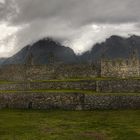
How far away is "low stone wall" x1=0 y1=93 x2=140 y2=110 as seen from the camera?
124 ft

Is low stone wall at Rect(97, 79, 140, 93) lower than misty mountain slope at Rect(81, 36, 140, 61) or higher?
lower

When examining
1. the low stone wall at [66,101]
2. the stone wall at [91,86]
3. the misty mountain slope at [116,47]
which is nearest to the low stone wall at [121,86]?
the stone wall at [91,86]

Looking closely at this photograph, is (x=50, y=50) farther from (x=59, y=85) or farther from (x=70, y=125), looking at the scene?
(x=70, y=125)

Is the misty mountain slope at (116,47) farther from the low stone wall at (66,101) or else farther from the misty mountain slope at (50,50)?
Answer: the low stone wall at (66,101)

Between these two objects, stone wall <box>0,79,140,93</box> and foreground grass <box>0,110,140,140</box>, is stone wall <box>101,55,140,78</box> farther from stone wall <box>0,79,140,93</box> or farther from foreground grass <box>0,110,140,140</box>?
foreground grass <box>0,110,140,140</box>

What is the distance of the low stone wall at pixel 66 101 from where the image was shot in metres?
37.9

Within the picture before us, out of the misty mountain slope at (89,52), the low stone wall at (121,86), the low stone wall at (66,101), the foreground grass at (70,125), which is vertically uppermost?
the misty mountain slope at (89,52)

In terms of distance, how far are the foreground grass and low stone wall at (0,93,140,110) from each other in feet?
5.70

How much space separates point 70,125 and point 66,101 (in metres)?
9.29

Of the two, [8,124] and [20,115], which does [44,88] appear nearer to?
[20,115]

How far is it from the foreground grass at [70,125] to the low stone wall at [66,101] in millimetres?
1736

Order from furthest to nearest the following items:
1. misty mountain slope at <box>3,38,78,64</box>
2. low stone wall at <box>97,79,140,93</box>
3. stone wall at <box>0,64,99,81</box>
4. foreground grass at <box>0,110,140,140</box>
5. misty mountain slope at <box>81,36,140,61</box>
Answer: misty mountain slope at <box>3,38,78,64</box>, misty mountain slope at <box>81,36,140,61</box>, stone wall at <box>0,64,99,81</box>, low stone wall at <box>97,79,140,93</box>, foreground grass at <box>0,110,140,140</box>

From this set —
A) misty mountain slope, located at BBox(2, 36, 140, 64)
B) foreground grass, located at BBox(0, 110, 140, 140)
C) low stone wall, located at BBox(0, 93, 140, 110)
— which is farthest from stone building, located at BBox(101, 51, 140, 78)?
misty mountain slope, located at BBox(2, 36, 140, 64)

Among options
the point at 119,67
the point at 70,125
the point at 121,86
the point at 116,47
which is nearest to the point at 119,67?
the point at 119,67
